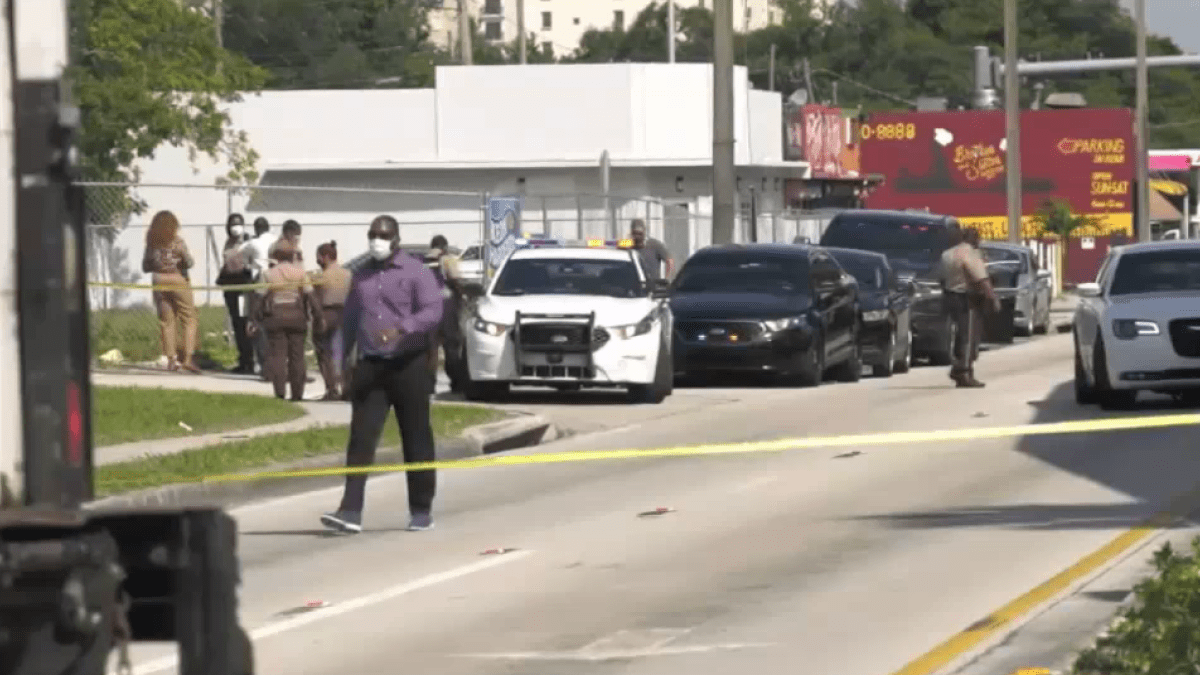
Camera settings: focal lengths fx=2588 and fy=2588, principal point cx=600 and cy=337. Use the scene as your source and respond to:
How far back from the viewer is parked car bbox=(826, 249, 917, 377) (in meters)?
30.6

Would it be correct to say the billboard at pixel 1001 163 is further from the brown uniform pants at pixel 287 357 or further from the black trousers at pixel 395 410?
the black trousers at pixel 395 410

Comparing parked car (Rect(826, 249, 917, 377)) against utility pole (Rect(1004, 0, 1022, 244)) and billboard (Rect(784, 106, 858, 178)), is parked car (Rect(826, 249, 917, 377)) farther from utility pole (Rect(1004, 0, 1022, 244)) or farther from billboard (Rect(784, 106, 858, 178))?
billboard (Rect(784, 106, 858, 178))

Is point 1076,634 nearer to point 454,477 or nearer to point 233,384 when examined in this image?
point 454,477

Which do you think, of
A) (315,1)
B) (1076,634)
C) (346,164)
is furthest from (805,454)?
(315,1)

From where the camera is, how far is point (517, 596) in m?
12.1

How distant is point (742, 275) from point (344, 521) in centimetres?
1502

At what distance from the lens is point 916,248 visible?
36.8 m

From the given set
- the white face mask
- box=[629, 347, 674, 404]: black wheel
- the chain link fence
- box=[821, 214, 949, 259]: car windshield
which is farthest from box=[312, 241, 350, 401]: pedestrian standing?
the chain link fence

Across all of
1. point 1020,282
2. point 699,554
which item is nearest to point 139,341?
point 1020,282

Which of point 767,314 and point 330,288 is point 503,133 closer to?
point 767,314

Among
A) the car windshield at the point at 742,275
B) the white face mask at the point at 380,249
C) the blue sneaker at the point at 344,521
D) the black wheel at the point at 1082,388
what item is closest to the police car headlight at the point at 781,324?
the car windshield at the point at 742,275

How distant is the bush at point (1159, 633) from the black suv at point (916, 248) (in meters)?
24.6

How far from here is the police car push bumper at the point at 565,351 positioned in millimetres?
25422

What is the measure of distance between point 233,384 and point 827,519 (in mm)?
12975
